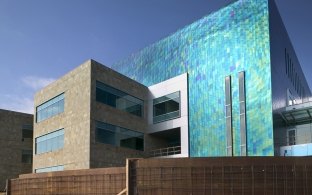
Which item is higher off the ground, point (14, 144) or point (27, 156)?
point (14, 144)

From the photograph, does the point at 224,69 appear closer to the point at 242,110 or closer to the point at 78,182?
the point at 242,110

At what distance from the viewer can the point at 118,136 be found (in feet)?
118

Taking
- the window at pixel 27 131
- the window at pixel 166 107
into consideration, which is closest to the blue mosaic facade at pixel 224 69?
the window at pixel 166 107

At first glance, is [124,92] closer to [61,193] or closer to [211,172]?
[61,193]

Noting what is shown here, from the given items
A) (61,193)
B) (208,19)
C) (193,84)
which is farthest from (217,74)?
(61,193)

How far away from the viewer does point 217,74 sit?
114 ft

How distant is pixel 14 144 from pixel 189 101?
83.5 feet

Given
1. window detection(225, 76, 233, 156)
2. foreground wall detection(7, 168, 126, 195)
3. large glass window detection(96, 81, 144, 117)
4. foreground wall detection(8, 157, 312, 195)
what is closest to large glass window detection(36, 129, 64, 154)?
large glass window detection(96, 81, 144, 117)

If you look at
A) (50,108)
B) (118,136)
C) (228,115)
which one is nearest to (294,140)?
(228,115)

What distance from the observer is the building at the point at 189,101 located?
32.0 metres

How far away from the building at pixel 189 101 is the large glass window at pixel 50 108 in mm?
108

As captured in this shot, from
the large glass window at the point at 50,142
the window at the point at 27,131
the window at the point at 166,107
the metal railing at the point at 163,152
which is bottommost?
the metal railing at the point at 163,152

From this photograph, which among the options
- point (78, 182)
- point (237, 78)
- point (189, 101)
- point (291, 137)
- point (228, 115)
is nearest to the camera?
point (78, 182)

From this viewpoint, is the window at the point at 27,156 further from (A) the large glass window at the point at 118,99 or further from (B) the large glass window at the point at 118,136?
(A) the large glass window at the point at 118,99
